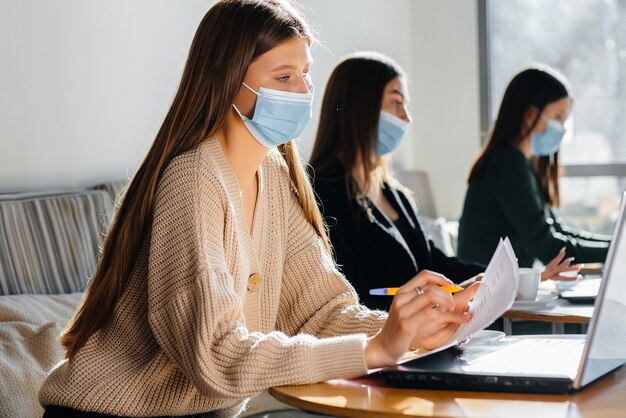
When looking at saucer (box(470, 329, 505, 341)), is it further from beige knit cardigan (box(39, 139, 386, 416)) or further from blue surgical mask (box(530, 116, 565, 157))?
blue surgical mask (box(530, 116, 565, 157))

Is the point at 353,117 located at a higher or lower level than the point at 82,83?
lower

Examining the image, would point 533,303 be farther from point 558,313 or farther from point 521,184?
point 521,184

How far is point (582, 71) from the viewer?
16.6ft

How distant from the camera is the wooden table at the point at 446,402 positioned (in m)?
1.03

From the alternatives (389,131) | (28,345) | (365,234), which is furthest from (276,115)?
(389,131)

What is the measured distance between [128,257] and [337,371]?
0.39 m

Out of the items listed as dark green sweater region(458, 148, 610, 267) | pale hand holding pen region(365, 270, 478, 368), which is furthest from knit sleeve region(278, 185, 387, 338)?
dark green sweater region(458, 148, 610, 267)

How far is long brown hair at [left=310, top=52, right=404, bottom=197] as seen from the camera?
8.13 feet

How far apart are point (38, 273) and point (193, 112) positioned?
39.6 inches

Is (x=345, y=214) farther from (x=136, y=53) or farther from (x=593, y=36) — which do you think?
(x=593, y=36)

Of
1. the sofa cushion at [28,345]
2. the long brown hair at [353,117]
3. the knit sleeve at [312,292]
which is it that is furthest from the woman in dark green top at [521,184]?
the knit sleeve at [312,292]

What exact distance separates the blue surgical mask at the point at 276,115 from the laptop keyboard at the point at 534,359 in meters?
0.50

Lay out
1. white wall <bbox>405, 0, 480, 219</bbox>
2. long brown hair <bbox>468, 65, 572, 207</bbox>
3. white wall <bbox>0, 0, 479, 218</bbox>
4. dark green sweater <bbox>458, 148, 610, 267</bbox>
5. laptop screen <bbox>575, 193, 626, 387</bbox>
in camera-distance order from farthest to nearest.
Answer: white wall <bbox>405, 0, 480, 219</bbox>, long brown hair <bbox>468, 65, 572, 207</bbox>, dark green sweater <bbox>458, 148, 610, 267</bbox>, white wall <bbox>0, 0, 479, 218</bbox>, laptop screen <bbox>575, 193, 626, 387</bbox>

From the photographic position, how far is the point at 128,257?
4.58 feet
